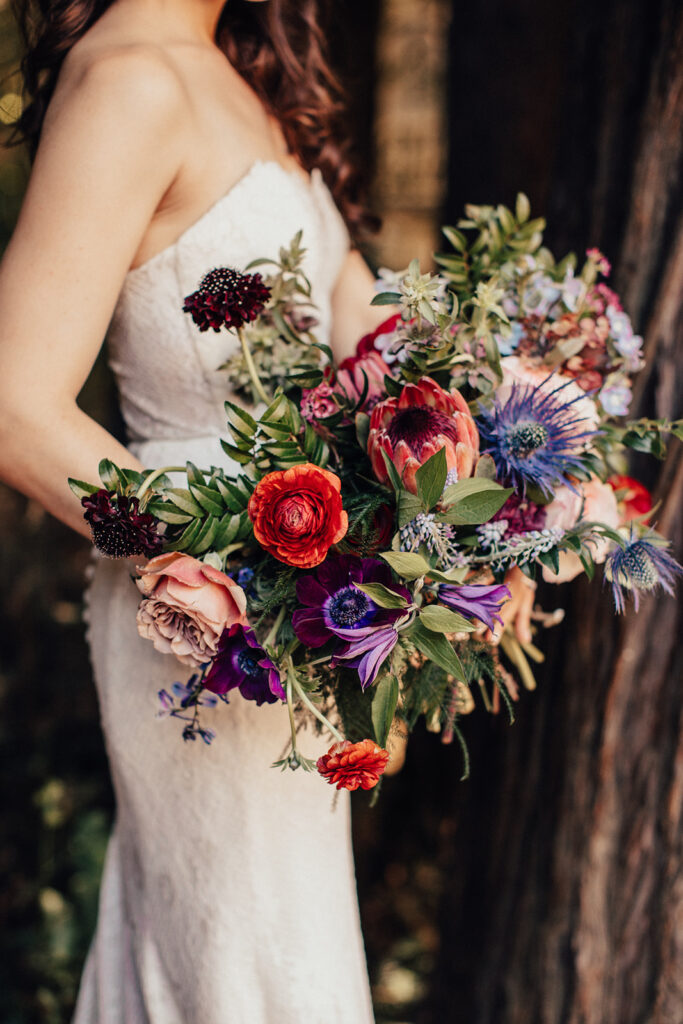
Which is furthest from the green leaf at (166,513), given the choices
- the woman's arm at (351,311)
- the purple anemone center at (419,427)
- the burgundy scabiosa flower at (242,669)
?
the woman's arm at (351,311)

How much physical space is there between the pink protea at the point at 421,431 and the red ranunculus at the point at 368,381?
9 centimetres

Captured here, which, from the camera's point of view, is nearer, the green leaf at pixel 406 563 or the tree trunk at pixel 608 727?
the green leaf at pixel 406 563

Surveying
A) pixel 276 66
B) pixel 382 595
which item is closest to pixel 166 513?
pixel 382 595

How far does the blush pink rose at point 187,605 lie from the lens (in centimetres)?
81

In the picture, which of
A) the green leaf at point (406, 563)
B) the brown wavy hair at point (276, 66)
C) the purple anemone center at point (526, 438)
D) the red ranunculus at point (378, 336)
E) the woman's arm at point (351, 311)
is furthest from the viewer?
the woman's arm at point (351, 311)

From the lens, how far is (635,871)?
143 cm

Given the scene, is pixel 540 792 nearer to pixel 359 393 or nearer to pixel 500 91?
pixel 359 393

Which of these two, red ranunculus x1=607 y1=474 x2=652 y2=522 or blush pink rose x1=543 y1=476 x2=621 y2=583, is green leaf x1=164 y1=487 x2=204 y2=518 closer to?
blush pink rose x1=543 y1=476 x2=621 y2=583

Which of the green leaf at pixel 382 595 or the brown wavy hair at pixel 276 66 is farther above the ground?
the brown wavy hair at pixel 276 66

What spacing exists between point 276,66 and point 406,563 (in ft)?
3.13

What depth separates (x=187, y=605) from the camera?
2.65 feet

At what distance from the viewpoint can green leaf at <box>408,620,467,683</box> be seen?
0.80m

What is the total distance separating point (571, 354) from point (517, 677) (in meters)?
0.93

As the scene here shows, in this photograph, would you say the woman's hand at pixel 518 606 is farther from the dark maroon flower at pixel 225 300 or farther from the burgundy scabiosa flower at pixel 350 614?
the dark maroon flower at pixel 225 300
